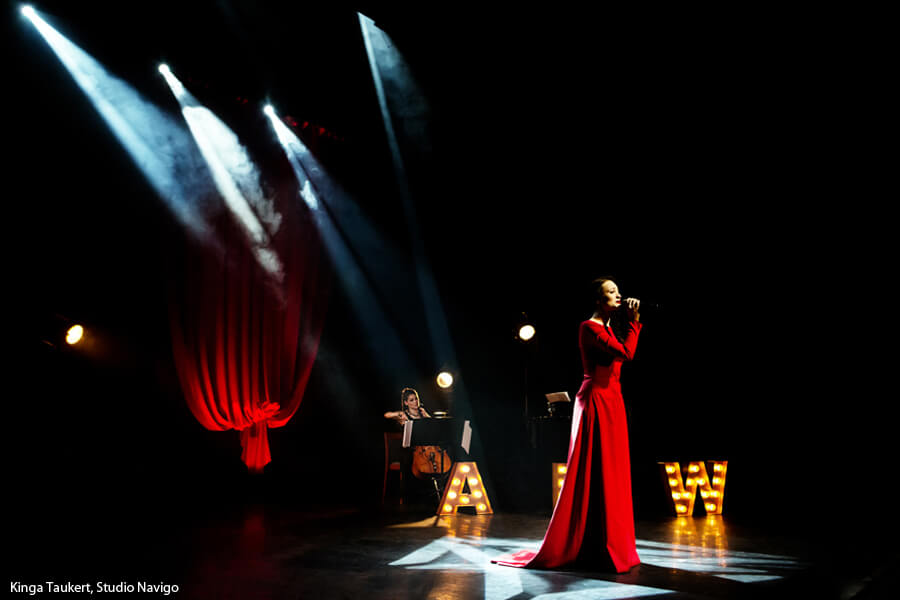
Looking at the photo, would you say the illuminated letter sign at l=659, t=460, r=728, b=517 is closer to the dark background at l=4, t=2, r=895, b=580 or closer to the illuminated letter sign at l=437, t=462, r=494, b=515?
the dark background at l=4, t=2, r=895, b=580

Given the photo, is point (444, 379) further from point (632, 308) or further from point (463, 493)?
point (632, 308)

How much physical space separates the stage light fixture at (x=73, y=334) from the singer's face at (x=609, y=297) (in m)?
5.80

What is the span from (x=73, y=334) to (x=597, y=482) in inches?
233

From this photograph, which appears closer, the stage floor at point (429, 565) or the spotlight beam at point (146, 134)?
the stage floor at point (429, 565)

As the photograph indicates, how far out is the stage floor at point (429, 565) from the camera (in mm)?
2855

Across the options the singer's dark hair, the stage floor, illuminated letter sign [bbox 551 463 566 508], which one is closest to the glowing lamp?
illuminated letter sign [bbox 551 463 566 508]

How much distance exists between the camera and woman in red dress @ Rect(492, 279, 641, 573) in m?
3.36

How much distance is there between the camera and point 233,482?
7.67 metres

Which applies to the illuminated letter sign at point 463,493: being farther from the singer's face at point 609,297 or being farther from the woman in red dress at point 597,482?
the singer's face at point 609,297

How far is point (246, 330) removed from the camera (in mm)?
7504

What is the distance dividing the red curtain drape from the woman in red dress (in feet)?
15.6

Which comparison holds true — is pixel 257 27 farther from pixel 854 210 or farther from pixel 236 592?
pixel 854 210

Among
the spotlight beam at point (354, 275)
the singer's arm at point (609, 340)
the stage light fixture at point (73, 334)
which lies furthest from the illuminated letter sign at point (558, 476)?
the stage light fixture at point (73, 334)

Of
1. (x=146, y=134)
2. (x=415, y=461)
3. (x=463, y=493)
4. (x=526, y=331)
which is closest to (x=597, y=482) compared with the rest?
(x=463, y=493)
